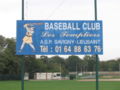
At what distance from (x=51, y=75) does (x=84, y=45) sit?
86.8 metres

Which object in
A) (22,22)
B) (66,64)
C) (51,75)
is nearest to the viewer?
(22,22)

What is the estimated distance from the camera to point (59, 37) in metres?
14.2

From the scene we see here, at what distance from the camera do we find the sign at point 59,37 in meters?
14.2

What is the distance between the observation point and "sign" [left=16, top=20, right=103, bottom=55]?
14164 millimetres

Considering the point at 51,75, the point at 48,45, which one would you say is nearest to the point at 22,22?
the point at 48,45

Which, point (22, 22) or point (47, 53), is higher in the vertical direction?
point (22, 22)

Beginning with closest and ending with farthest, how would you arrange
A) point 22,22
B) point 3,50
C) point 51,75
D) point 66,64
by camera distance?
point 22,22 < point 3,50 < point 51,75 < point 66,64

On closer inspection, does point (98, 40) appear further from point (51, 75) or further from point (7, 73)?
point (51, 75)

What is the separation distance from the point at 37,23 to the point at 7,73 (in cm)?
7783

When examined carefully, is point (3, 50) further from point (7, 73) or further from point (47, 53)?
point (47, 53)

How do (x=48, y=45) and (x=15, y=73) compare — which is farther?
(x=15, y=73)

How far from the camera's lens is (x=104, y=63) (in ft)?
468

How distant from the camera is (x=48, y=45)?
1427 cm

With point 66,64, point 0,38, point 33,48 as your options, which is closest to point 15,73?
point 0,38
